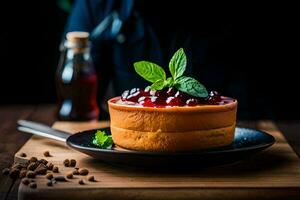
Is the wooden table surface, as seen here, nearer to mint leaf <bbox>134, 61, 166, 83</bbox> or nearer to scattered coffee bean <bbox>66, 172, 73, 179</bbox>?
scattered coffee bean <bbox>66, 172, 73, 179</bbox>

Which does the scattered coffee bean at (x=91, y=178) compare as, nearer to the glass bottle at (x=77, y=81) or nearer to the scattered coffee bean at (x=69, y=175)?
the scattered coffee bean at (x=69, y=175)

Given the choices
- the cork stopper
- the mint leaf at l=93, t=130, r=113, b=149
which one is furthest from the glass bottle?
the mint leaf at l=93, t=130, r=113, b=149

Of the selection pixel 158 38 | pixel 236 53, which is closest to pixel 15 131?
pixel 158 38

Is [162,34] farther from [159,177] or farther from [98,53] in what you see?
[159,177]

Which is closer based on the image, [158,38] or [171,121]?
[171,121]

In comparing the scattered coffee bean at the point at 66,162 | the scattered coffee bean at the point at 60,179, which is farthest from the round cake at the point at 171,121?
the scattered coffee bean at the point at 60,179

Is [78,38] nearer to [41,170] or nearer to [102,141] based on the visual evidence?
[102,141]
